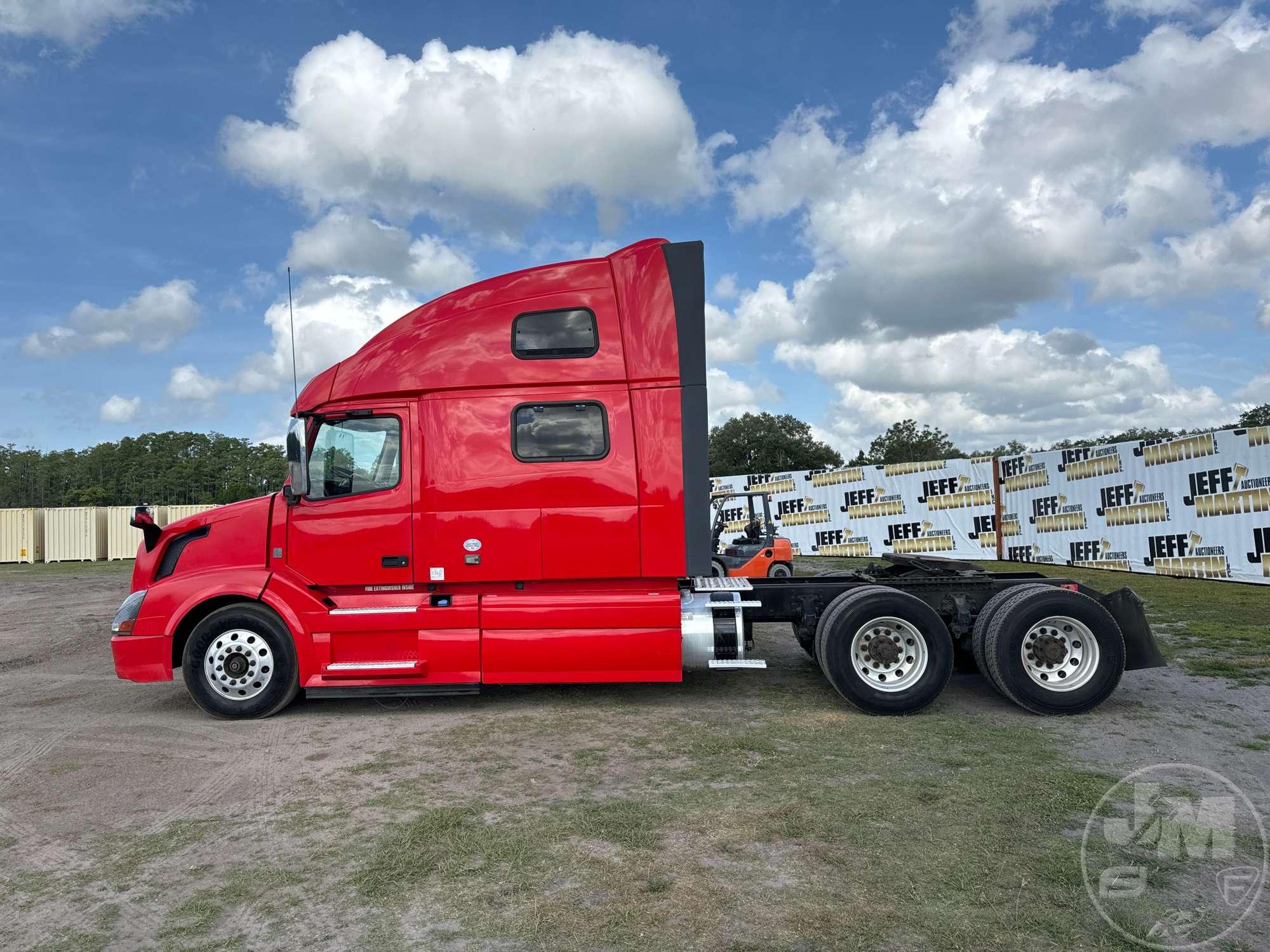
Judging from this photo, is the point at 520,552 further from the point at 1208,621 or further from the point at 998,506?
the point at 998,506

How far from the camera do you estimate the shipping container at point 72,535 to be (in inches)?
1512

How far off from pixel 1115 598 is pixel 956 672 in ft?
5.59

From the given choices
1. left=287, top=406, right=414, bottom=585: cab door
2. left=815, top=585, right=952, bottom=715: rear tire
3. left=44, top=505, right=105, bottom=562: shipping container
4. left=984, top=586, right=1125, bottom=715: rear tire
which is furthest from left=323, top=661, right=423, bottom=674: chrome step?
left=44, top=505, right=105, bottom=562: shipping container

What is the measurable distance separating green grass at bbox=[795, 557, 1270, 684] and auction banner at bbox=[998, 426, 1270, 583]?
0.55 m

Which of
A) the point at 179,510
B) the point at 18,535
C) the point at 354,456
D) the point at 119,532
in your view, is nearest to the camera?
the point at 354,456

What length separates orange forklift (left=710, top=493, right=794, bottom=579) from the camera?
14.2 metres

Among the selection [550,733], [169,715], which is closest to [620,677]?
[550,733]

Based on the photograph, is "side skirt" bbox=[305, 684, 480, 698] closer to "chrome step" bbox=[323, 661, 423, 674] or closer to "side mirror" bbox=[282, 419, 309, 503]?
"chrome step" bbox=[323, 661, 423, 674]

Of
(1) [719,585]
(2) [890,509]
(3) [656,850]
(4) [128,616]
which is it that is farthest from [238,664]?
(2) [890,509]

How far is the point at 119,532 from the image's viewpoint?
39219 millimetres

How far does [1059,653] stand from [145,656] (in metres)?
7.63

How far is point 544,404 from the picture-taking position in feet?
21.9

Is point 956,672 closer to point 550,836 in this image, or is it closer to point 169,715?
point 550,836
